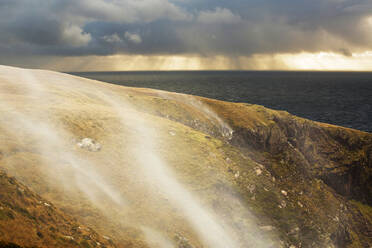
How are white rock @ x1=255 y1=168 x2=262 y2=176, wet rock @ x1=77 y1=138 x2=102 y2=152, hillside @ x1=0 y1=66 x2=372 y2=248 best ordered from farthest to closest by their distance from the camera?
white rock @ x1=255 y1=168 x2=262 y2=176 < wet rock @ x1=77 y1=138 x2=102 y2=152 < hillside @ x1=0 y1=66 x2=372 y2=248

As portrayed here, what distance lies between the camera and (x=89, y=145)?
1359 centimetres

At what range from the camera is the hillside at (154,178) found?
1045cm

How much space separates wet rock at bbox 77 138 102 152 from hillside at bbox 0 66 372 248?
49 mm

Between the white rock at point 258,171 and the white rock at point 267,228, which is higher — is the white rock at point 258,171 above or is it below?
above

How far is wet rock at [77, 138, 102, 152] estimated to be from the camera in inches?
529

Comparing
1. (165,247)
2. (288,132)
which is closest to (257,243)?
(165,247)

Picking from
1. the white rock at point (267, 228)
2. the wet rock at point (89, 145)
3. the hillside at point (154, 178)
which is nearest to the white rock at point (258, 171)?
the hillside at point (154, 178)

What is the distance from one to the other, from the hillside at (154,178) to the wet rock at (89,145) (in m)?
0.05

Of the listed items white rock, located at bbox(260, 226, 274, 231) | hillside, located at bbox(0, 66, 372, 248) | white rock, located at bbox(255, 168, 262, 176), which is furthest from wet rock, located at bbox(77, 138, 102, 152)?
white rock, located at bbox(255, 168, 262, 176)

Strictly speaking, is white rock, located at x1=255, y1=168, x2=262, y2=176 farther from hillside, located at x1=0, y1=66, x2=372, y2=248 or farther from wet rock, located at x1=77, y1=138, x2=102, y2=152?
wet rock, located at x1=77, y1=138, x2=102, y2=152

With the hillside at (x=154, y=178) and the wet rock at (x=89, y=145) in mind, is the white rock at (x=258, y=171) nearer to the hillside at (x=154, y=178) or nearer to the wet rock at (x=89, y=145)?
the hillside at (x=154, y=178)

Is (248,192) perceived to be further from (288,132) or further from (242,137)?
(288,132)

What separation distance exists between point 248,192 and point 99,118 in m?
9.65

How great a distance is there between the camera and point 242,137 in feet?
79.7
